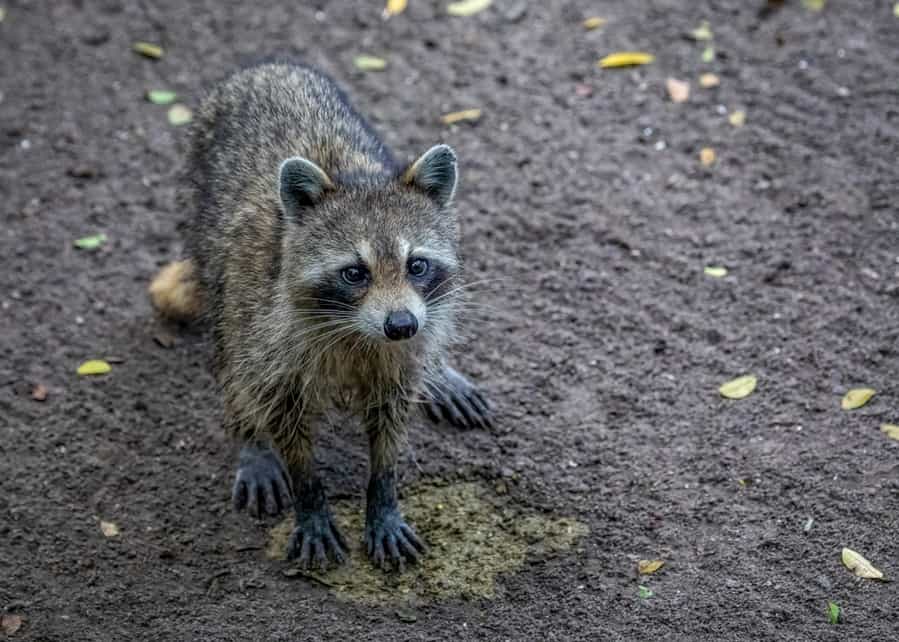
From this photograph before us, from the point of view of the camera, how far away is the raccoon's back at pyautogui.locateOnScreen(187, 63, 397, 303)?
4.81 m

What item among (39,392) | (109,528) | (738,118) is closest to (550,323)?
(738,118)

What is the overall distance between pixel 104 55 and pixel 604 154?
11.4ft

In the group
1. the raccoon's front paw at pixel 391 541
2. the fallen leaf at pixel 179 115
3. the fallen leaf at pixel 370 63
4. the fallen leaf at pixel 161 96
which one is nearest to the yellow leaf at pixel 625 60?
the fallen leaf at pixel 370 63

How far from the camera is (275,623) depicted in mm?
4508

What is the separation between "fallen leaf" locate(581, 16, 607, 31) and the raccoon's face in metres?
3.51

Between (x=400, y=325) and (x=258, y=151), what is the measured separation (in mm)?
1420

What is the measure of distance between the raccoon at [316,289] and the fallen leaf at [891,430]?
1.80 m

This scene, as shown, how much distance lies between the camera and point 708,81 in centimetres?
722

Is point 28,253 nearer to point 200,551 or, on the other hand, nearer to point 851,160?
point 200,551

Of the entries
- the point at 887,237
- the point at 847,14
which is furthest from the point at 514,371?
the point at 847,14

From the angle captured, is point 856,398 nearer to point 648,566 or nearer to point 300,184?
point 648,566

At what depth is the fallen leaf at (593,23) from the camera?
25.1 ft

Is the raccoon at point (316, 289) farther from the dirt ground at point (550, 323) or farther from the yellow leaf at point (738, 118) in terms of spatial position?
the yellow leaf at point (738, 118)

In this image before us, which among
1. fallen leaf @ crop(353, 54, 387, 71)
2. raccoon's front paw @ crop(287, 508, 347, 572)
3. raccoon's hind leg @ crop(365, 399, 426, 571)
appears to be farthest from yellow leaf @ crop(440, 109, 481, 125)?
raccoon's front paw @ crop(287, 508, 347, 572)
